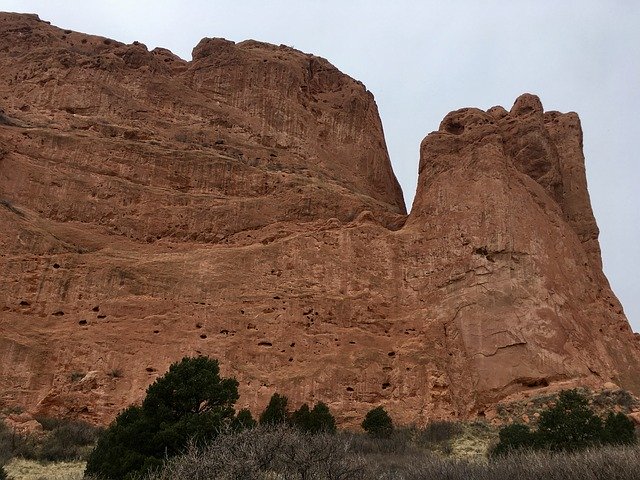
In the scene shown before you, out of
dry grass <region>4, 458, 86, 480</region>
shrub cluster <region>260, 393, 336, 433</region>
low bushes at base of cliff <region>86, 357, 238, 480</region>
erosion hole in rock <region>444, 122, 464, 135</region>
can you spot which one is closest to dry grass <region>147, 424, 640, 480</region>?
low bushes at base of cliff <region>86, 357, 238, 480</region>

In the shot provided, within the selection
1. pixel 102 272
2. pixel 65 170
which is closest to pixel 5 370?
pixel 102 272

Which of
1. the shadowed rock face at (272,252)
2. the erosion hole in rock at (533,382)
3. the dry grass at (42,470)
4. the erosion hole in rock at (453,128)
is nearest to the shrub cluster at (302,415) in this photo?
the shadowed rock face at (272,252)

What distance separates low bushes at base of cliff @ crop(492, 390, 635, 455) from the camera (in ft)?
49.9

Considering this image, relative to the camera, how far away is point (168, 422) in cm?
Result: 1412

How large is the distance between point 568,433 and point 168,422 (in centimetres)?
886

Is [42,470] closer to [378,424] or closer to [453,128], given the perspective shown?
[378,424]

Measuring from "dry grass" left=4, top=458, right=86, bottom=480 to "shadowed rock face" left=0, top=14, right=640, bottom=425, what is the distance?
3590mm

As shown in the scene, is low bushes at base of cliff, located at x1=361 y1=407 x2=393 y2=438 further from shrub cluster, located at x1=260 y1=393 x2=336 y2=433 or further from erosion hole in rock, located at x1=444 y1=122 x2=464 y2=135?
erosion hole in rock, located at x1=444 y1=122 x2=464 y2=135

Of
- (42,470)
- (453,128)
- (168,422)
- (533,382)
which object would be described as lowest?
(42,470)

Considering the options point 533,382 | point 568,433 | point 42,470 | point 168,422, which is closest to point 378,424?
point 533,382

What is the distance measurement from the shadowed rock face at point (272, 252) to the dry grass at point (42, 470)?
3590 millimetres

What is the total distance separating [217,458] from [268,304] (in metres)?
12.3

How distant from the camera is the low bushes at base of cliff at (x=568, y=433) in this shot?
1520 cm

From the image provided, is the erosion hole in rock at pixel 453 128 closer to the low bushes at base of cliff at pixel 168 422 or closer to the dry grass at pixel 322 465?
the low bushes at base of cliff at pixel 168 422
